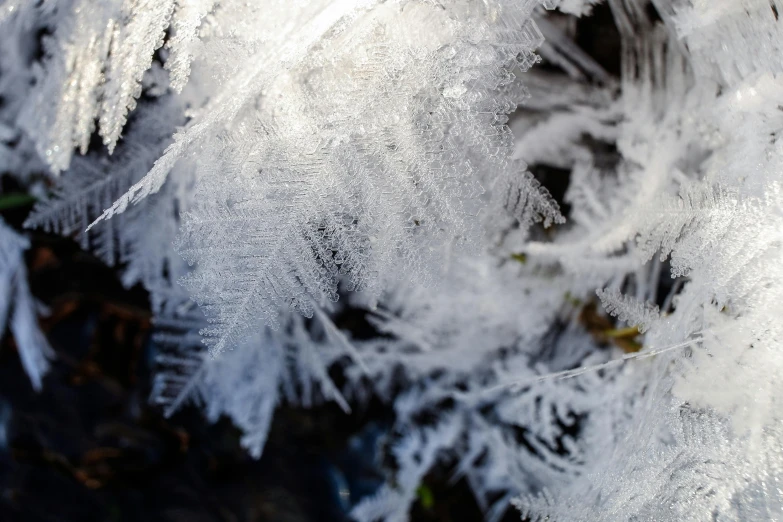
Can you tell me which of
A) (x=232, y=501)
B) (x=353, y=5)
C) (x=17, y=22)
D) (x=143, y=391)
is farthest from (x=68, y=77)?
(x=232, y=501)

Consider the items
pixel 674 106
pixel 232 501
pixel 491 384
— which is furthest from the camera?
pixel 232 501

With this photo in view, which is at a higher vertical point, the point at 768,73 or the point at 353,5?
the point at 353,5

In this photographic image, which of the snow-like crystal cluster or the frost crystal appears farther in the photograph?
the frost crystal

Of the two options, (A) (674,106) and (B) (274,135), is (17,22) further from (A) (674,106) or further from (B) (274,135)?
(A) (674,106)

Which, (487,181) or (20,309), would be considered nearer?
(487,181)

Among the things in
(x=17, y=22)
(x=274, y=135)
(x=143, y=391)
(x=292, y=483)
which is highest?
(x=17, y=22)

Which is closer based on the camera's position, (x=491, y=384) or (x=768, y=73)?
(x=768, y=73)

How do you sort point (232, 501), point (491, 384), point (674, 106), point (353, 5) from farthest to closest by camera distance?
point (232, 501) < point (491, 384) < point (674, 106) < point (353, 5)

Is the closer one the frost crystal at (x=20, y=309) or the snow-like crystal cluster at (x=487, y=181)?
the snow-like crystal cluster at (x=487, y=181)
